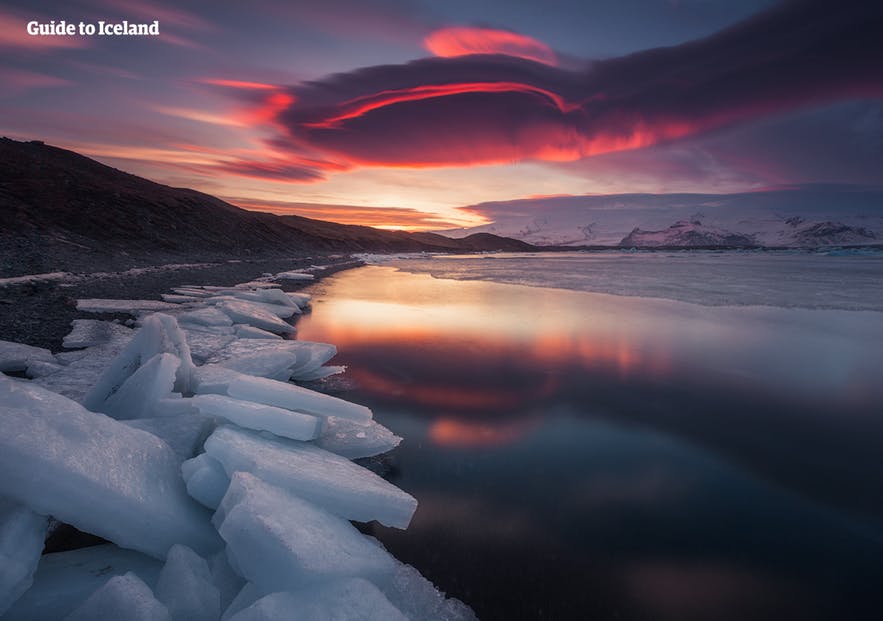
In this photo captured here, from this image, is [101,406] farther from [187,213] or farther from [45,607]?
[187,213]

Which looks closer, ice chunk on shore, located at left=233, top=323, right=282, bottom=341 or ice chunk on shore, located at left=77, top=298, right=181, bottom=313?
ice chunk on shore, located at left=233, top=323, right=282, bottom=341

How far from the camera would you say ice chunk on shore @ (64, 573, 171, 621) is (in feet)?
4.43

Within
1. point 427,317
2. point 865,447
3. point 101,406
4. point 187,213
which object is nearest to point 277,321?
point 427,317

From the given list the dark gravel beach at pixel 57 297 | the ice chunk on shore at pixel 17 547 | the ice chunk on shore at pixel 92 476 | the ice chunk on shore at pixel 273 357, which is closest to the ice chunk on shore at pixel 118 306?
the dark gravel beach at pixel 57 297

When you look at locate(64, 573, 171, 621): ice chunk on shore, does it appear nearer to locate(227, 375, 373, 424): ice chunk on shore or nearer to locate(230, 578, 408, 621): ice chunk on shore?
locate(230, 578, 408, 621): ice chunk on shore

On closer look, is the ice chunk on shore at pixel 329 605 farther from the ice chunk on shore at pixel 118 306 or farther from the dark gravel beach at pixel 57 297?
the ice chunk on shore at pixel 118 306

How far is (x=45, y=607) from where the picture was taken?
149 centimetres

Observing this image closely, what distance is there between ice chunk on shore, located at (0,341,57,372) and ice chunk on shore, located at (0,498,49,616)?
A: 2.76 m

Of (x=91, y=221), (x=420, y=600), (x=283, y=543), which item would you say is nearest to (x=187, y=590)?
(x=283, y=543)

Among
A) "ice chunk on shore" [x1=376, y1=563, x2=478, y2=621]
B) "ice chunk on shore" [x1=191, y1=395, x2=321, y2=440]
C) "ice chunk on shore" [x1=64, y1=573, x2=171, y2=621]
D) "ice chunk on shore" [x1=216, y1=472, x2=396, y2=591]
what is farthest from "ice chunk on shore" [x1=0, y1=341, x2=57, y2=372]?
"ice chunk on shore" [x1=376, y1=563, x2=478, y2=621]

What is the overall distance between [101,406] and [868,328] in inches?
443

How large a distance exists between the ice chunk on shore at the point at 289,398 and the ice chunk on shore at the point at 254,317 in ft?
12.7

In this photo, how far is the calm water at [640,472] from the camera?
2086 mm

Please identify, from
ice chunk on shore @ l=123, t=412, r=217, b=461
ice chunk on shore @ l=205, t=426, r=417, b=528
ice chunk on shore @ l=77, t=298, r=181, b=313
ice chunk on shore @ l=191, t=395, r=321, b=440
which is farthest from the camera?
ice chunk on shore @ l=77, t=298, r=181, b=313
